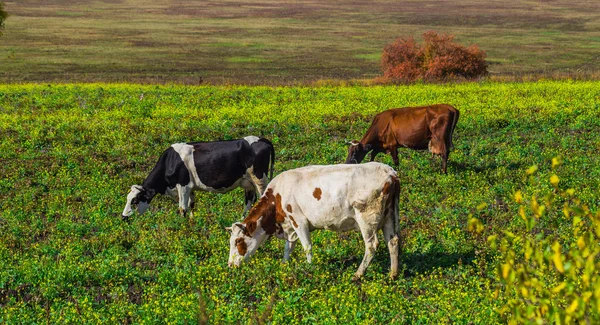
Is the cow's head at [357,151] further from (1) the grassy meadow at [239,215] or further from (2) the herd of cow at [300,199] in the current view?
(2) the herd of cow at [300,199]

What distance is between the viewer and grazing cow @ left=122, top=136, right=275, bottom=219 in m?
16.2

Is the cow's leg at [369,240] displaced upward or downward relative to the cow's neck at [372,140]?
upward

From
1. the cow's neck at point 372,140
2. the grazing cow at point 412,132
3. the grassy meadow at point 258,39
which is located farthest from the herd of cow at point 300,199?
the grassy meadow at point 258,39

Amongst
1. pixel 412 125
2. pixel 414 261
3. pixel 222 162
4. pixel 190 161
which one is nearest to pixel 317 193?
pixel 414 261

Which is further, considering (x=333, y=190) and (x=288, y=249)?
(x=288, y=249)

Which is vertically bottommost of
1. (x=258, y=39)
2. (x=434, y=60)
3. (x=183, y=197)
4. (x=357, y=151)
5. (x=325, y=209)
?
(x=258, y=39)

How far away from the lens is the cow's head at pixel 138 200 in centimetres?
1588

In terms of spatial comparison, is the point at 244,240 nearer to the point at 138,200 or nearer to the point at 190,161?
the point at 190,161

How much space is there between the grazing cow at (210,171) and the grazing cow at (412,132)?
4.52 meters

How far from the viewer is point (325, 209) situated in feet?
38.9

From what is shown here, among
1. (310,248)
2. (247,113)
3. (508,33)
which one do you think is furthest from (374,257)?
(508,33)

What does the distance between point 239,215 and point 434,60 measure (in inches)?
1451

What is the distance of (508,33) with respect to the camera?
131625mm

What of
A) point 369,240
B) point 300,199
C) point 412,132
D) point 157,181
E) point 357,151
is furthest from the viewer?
point 357,151
